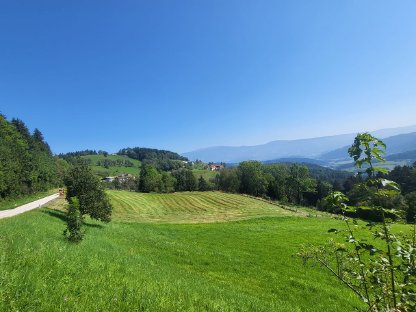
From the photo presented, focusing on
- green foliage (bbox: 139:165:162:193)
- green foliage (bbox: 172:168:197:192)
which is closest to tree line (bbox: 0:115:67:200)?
green foliage (bbox: 139:165:162:193)

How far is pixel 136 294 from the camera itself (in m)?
6.91

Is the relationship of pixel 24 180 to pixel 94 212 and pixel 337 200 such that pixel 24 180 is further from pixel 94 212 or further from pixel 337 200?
pixel 337 200

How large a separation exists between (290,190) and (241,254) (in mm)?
110436

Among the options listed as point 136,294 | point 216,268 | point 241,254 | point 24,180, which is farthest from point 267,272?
point 24,180

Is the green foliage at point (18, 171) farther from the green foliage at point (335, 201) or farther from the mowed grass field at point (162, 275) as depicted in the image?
the green foliage at point (335, 201)

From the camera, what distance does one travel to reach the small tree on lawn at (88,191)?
35.1m

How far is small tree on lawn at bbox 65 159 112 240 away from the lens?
115 feet

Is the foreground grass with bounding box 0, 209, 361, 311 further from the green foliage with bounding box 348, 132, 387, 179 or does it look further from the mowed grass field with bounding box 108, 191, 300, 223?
the mowed grass field with bounding box 108, 191, 300, 223

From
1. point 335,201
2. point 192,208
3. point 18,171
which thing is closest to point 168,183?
point 192,208

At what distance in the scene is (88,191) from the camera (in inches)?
1433

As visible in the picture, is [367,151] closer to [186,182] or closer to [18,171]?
[18,171]

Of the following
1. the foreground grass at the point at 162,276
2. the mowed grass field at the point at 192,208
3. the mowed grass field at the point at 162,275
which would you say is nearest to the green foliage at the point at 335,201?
the mowed grass field at the point at 162,275

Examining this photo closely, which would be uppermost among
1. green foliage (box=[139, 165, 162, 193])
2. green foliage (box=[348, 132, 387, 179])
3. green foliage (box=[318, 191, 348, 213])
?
green foliage (box=[348, 132, 387, 179])

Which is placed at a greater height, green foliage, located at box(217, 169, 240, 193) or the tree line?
the tree line
